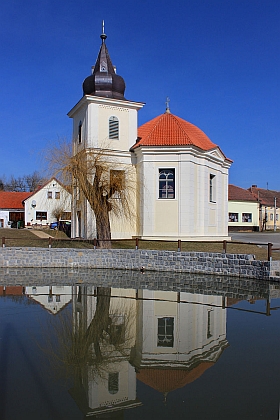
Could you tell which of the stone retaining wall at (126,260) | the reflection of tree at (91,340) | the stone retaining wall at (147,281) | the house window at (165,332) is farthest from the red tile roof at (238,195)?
the house window at (165,332)

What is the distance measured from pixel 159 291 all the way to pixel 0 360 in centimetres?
762

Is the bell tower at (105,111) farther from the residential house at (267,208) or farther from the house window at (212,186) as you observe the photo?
the residential house at (267,208)

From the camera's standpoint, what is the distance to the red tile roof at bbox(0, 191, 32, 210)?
168 ft

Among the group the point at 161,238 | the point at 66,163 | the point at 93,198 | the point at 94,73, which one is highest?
the point at 94,73

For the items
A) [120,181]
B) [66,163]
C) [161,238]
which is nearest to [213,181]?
[161,238]

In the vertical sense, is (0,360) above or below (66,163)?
below

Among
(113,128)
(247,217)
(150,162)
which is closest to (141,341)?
(150,162)

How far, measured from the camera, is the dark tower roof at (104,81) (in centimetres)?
2650

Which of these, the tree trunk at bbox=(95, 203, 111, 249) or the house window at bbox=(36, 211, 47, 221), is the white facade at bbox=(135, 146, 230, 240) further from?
the house window at bbox=(36, 211, 47, 221)

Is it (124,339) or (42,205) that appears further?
(42,205)

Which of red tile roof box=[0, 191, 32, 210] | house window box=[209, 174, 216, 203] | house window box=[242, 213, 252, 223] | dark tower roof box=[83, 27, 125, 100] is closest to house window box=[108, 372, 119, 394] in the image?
dark tower roof box=[83, 27, 125, 100]

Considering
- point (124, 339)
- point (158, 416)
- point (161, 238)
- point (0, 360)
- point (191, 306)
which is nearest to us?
point (158, 416)

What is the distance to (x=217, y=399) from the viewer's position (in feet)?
16.9

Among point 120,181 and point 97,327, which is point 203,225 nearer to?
point 120,181
